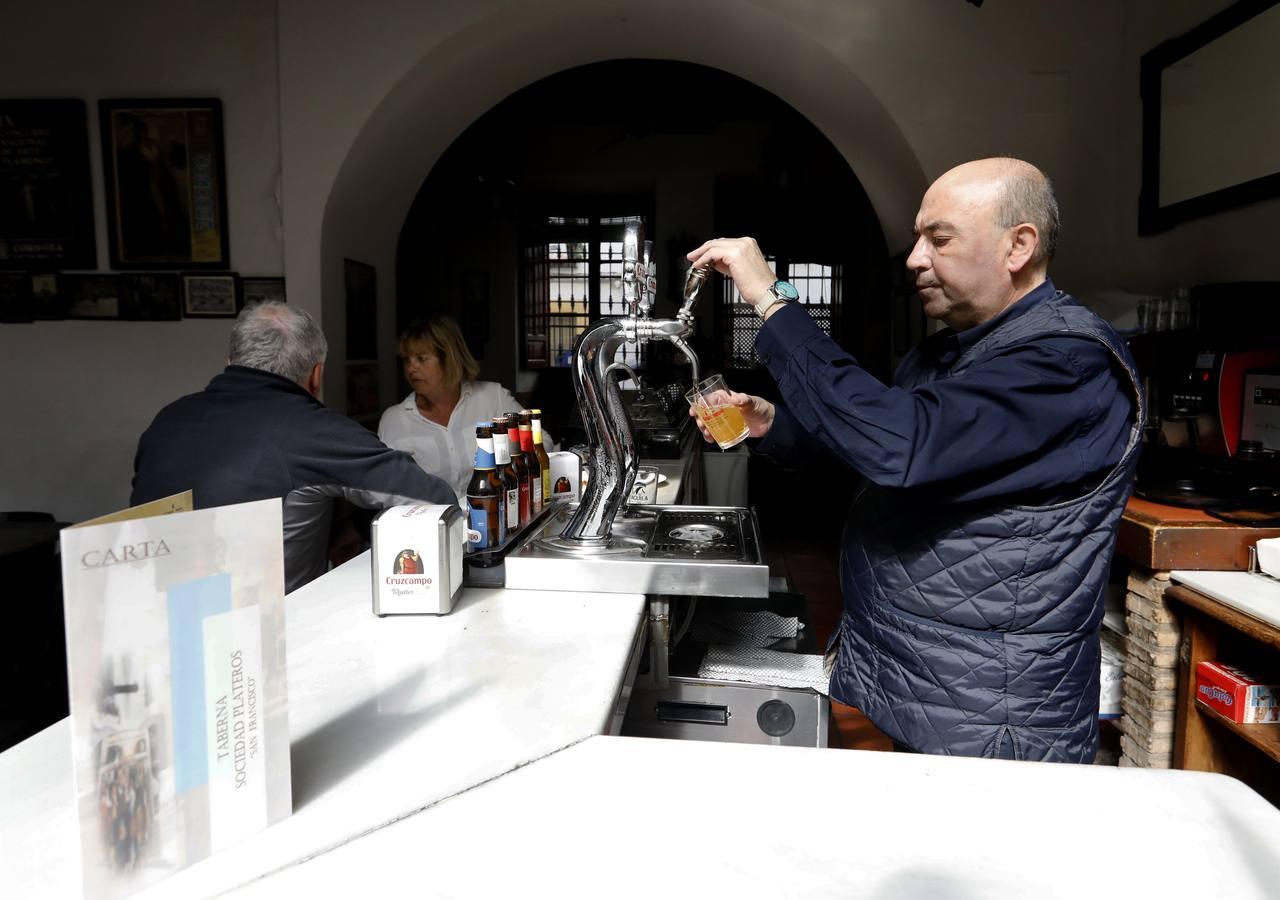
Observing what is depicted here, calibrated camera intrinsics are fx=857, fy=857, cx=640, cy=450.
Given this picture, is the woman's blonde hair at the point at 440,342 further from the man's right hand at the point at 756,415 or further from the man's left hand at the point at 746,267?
the man's left hand at the point at 746,267

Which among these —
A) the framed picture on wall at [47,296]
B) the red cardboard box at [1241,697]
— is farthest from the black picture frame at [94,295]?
the red cardboard box at [1241,697]

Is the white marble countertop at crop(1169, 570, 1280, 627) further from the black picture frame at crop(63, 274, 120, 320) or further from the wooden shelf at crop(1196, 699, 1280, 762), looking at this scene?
the black picture frame at crop(63, 274, 120, 320)

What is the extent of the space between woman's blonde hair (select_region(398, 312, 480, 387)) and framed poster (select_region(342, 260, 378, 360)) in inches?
35.8

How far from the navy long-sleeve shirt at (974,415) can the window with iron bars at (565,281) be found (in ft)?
31.7

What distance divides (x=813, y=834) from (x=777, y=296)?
83 centimetres

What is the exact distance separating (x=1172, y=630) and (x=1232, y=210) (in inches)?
57.9

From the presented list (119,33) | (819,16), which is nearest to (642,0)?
(819,16)

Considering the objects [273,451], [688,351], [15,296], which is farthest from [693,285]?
[15,296]

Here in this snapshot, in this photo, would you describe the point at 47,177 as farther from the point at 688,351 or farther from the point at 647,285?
the point at 688,351

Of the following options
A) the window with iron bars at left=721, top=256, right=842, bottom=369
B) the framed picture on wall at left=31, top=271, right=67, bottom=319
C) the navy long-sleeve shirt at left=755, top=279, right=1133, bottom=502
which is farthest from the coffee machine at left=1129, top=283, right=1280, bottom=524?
the window with iron bars at left=721, top=256, right=842, bottom=369

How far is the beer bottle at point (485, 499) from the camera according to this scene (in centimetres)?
166

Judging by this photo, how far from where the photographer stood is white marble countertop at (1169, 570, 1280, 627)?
1.86 m

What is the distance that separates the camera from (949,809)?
845 mm

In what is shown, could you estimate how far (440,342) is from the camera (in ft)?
11.7
